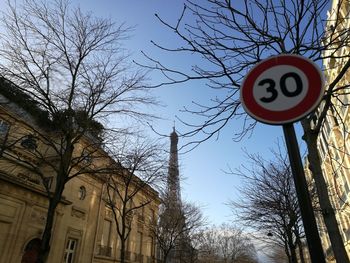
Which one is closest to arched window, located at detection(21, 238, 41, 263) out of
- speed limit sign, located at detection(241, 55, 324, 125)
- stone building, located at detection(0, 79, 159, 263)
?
stone building, located at detection(0, 79, 159, 263)

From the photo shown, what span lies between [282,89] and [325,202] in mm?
3366

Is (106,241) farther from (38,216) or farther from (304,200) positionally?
(304,200)

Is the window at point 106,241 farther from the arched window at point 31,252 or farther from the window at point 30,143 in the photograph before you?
the window at point 30,143

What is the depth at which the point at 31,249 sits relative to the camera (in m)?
18.4

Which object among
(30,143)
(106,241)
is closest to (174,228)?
(106,241)

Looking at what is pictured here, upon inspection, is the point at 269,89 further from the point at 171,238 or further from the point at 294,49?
the point at 171,238

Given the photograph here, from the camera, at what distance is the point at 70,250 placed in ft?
70.3

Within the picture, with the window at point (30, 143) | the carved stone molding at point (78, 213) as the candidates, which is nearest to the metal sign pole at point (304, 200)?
the window at point (30, 143)

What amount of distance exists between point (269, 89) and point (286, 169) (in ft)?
53.8

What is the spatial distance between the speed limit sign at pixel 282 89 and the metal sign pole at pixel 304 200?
0.15 metres

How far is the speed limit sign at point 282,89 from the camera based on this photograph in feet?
8.80

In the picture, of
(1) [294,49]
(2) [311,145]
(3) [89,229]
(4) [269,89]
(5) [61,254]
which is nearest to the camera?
(4) [269,89]

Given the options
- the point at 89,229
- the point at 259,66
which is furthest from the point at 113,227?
the point at 259,66

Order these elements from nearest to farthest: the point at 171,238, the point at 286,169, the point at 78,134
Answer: the point at 78,134 → the point at 286,169 → the point at 171,238
